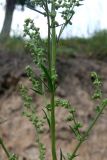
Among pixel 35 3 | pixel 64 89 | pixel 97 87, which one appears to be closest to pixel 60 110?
pixel 64 89

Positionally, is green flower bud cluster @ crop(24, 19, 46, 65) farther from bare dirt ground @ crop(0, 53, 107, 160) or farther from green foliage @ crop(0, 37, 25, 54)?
green foliage @ crop(0, 37, 25, 54)

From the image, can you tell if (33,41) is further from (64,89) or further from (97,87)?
(64,89)

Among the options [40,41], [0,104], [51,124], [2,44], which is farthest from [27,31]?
[2,44]

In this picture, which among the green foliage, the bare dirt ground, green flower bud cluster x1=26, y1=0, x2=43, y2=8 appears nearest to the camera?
green flower bud cluster x1=26, y1=0, x2=43, y2=8

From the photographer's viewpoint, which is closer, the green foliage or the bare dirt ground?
the bare dirt ground

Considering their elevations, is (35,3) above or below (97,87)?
above

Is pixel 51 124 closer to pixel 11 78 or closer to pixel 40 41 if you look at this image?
pixel 40 41

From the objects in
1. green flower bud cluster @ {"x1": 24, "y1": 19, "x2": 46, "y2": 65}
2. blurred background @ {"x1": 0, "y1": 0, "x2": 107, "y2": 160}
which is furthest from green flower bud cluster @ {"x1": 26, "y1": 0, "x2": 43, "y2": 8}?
blurred background @ {"x1": 0, "y1": 0, "x2": 107, "y2": 160}

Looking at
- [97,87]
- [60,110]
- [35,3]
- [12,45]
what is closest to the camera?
[35,3]
